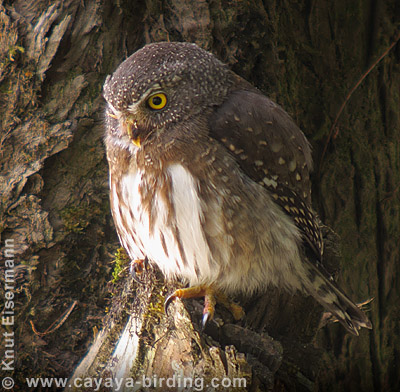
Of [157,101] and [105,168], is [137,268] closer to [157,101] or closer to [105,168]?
[105,168]

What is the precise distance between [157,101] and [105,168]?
2.69ft

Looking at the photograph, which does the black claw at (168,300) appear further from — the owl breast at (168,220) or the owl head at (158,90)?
the owl head at (158,90)

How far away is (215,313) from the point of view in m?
2.58

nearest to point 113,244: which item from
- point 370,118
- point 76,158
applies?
point 76,158

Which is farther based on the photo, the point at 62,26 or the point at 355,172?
the point at 355,172

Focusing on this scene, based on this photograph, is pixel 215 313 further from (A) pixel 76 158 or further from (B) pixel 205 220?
(A) pixel 76 158

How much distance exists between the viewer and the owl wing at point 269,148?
2600 mm

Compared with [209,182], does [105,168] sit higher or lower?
lower

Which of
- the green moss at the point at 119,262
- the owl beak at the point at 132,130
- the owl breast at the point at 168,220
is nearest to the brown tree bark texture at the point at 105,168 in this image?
the green moss at the point at 119,262

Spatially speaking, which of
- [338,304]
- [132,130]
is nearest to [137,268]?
[132,130]

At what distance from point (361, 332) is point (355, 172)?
1.10m

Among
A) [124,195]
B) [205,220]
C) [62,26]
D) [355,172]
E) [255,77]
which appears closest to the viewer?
[205,220]

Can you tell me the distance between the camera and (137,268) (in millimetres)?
2875

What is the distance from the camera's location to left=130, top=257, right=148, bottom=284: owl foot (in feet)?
9.26
